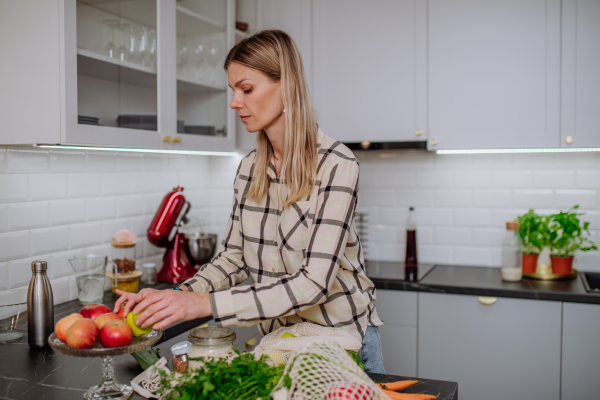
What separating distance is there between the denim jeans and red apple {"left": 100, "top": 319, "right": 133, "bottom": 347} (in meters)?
0.71

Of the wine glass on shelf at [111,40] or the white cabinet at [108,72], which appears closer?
the white cabinet at [108,72]

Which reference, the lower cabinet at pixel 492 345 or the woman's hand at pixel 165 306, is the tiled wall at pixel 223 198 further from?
the woman's hand at pixel 165 306

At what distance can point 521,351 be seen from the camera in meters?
2.27

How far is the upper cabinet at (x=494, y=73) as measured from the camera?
7.87 feet

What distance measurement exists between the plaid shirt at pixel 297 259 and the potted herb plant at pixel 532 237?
1314mm

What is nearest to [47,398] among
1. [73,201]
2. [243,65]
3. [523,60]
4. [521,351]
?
[243,65]

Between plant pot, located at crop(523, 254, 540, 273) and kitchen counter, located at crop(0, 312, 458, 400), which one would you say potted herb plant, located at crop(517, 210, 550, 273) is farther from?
kitchen counter, located at crop(0, 312, 458, 400)

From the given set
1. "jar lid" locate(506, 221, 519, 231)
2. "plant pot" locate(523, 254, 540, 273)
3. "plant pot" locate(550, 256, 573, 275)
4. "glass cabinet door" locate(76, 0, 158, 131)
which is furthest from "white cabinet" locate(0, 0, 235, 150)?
"plant pot" locate(550, 256, 573, 275)

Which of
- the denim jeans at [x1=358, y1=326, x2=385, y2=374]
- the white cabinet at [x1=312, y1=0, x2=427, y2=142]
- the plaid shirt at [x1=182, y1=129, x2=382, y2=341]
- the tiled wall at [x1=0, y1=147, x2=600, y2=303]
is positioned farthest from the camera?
the white cabinet at [x1=312, y1=0, x2=427, y2=142]

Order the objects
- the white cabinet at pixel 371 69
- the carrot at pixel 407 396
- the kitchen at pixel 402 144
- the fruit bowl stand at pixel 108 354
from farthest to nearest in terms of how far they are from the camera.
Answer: the white cabinet at pixel 371 69 < the kitchen at pixel 402 144 < the carrot at pixel 407 396 < the fruit bowl stand at pixel 108 354

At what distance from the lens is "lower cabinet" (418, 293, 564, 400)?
88.0 inches

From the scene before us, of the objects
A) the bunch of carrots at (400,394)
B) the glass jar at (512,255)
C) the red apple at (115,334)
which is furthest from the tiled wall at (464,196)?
the red apple at (115,334)

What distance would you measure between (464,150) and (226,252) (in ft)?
4.78

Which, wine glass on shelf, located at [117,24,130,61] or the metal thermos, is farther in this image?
wine glass on shelf, located at [117,24,130,61]
